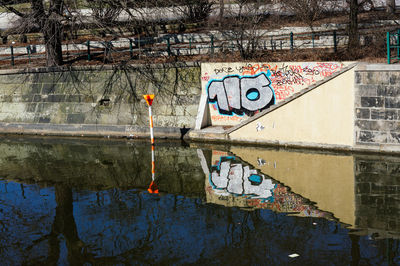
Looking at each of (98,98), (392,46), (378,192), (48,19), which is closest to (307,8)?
(392,46)

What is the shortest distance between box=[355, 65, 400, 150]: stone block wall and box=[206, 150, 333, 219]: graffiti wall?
4.31 metres

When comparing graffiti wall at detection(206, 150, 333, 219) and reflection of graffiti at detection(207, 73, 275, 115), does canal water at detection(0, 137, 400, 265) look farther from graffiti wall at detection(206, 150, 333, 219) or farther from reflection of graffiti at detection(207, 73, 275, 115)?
reflection of graffiti at detection(207, 73, 275, 115)

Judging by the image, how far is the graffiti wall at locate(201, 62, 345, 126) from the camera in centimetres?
1977

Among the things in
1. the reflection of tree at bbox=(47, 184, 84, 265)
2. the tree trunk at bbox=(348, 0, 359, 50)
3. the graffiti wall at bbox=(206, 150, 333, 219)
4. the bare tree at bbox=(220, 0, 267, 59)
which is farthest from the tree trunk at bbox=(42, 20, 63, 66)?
the tree trunk at bbox=(348, 0, 359, 50)

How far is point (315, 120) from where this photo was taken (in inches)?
743

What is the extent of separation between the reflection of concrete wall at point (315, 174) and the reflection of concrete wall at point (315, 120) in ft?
2.95

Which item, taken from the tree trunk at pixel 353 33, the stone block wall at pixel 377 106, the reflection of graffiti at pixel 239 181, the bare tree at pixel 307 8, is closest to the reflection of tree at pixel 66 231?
the reflection of graffiti at pixel 239 181

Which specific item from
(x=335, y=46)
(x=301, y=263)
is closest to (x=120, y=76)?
(x=335, y=46)

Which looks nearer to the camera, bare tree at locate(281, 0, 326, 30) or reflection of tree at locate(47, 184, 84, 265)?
reflection of tree at locate(47, 184, 84, 265)

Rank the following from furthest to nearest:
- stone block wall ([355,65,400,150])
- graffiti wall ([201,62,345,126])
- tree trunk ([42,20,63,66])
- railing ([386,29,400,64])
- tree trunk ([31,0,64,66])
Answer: tree trunk ([42,20,63,66])
tree trunk ([31,0,64,66])
graffiti wall ([201,62,345,126])
stone block wall ([355,65,400,150])
railing ([386,29,400,64])

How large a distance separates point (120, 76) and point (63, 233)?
41.8ft

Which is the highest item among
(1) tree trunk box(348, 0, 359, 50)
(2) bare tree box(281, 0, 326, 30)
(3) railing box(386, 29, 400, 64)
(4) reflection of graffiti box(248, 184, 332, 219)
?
(2) bare tree box(281, 0, 326, 30)

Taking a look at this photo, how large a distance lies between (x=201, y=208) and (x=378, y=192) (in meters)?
4.60

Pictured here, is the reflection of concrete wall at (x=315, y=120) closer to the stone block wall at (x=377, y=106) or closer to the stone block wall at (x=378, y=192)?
the stone block wall at (x=377, y=106)
